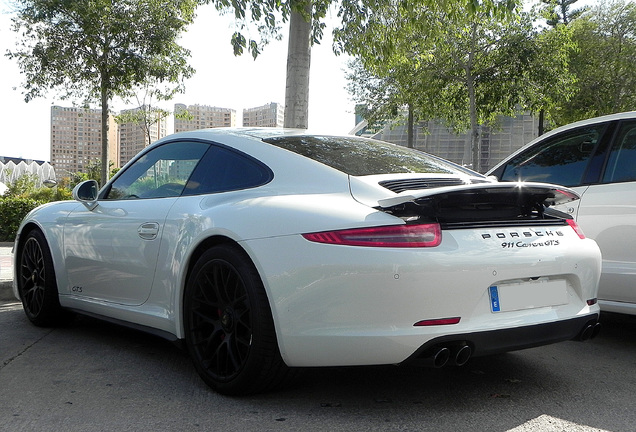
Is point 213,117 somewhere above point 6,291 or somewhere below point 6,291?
above

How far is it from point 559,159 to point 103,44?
16.9m

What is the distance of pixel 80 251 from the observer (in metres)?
4.69

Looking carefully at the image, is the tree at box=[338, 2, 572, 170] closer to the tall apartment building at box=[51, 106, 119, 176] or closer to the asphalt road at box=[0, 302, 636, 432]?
the asphalt road at box=[0, 302, 636, 432]

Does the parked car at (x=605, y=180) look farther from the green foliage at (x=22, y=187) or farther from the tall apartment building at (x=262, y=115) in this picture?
the tall apartment building at (x=262, y=115)

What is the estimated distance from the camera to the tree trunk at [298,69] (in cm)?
903

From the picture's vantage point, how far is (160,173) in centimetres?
435

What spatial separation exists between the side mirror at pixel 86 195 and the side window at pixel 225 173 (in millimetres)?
1118

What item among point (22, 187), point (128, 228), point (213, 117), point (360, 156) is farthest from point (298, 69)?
point (213, 117)

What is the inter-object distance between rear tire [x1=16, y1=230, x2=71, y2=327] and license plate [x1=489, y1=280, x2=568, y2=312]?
337cm

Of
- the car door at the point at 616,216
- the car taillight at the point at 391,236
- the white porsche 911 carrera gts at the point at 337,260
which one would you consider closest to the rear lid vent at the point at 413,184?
the white porsche 911 carrera gts at the point at 337,260

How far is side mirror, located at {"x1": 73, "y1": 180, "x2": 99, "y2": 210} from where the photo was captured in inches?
186

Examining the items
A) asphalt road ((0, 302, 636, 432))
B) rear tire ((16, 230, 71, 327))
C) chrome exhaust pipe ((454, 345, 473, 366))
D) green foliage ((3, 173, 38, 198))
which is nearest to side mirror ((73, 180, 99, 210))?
rear tire ((16, 230, 71, 327))

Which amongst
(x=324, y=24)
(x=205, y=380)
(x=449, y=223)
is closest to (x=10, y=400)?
(x=205, y=380)

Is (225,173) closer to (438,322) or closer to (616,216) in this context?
(438,322)
